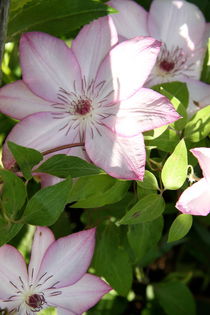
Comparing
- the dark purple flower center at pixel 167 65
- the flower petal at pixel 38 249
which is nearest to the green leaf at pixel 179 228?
the flower petal at pixel 38 249

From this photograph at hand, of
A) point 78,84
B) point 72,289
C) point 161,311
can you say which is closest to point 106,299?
point 161,311

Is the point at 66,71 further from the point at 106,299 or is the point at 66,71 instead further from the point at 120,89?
the point at 106,299

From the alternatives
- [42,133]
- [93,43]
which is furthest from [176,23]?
→ [42,133]

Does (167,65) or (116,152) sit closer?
(116,152)

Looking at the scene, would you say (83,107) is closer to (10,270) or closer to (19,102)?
(19,102)

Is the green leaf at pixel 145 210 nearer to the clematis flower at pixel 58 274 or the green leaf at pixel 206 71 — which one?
the clematis flower at pixel 58 274

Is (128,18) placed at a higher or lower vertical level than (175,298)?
higher

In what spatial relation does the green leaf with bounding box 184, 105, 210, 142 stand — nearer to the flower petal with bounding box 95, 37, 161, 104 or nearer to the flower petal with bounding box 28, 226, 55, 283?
the flower petal with bounding box 95, 37, 161, 104
